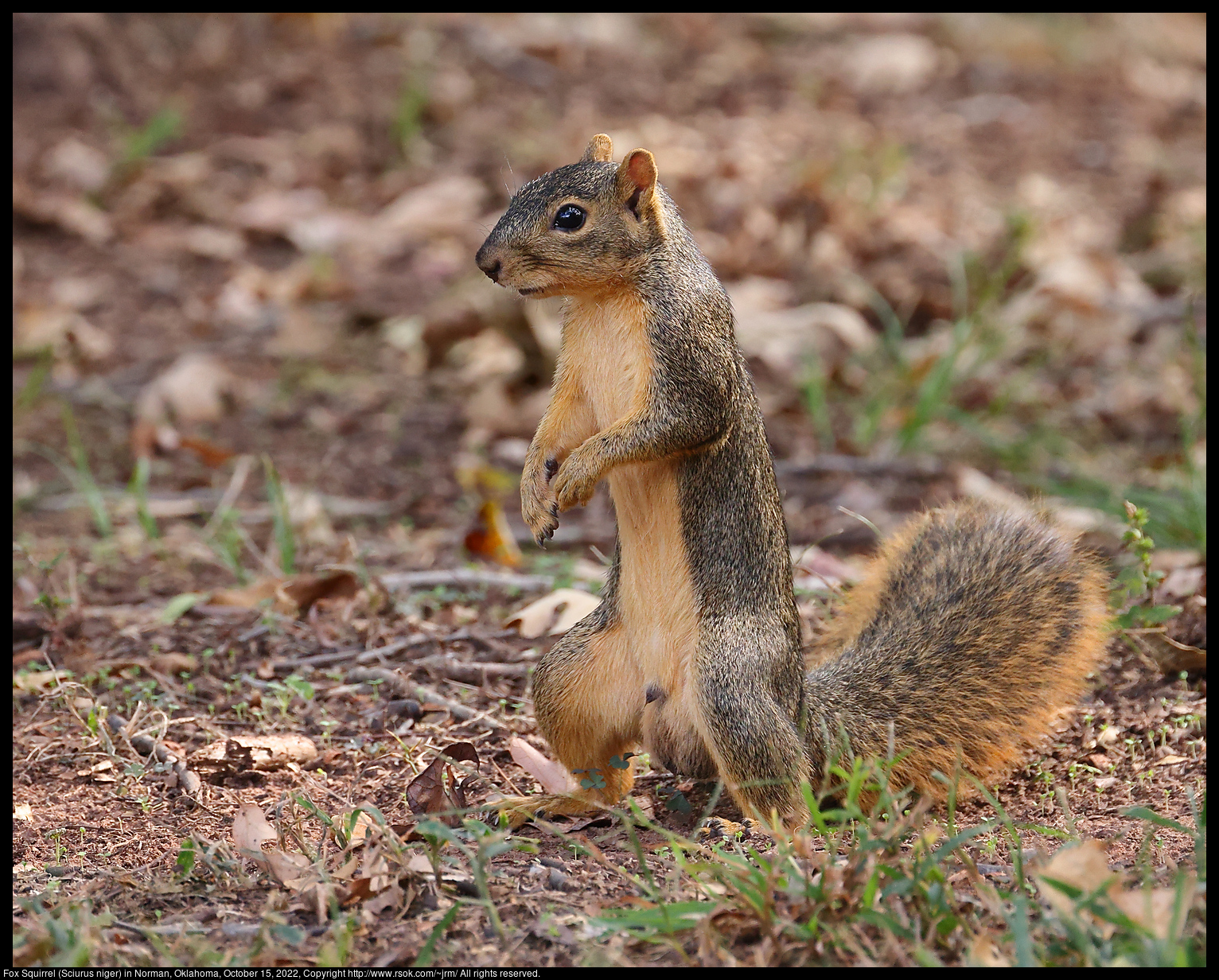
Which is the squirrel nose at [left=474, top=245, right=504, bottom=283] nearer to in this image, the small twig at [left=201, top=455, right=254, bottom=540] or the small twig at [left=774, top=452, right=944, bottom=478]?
the small twig at [left=201, top=455, right=254, bottom=540]

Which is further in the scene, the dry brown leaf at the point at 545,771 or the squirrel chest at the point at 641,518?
the dry brown leaf at the point at 545,771

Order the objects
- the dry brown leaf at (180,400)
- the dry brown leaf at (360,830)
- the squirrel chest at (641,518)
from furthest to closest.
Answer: the dry brown leaf at (180,400) → the squirrel chest at (641,518) → the dry brown leaf at (360,830)

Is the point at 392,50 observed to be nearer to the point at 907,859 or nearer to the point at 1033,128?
the point at 1033,128

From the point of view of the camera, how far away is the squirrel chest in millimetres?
2930

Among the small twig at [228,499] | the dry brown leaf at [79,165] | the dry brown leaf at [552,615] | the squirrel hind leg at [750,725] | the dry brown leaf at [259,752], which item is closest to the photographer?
the squirrel hind leg at [750,725]

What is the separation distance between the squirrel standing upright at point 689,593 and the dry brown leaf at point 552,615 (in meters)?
0.78

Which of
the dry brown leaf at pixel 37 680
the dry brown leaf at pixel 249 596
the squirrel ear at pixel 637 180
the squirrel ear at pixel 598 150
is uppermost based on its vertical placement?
the squirrel ear at pixel 598 150

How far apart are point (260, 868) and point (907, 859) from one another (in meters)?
1.22

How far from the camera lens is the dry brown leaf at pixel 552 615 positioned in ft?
12.8

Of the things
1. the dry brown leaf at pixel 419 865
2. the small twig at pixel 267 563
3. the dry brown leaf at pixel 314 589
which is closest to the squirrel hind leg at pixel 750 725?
the dry brown leaf at pixel 419 865

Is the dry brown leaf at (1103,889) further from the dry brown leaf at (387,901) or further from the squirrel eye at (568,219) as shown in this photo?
the squirrel eye at (568,219)

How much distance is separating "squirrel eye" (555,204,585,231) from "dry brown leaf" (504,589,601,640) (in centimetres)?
131

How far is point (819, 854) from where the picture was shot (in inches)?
93.6

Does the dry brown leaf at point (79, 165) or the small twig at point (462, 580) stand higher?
the dry brown leaf at point (79, 165)
